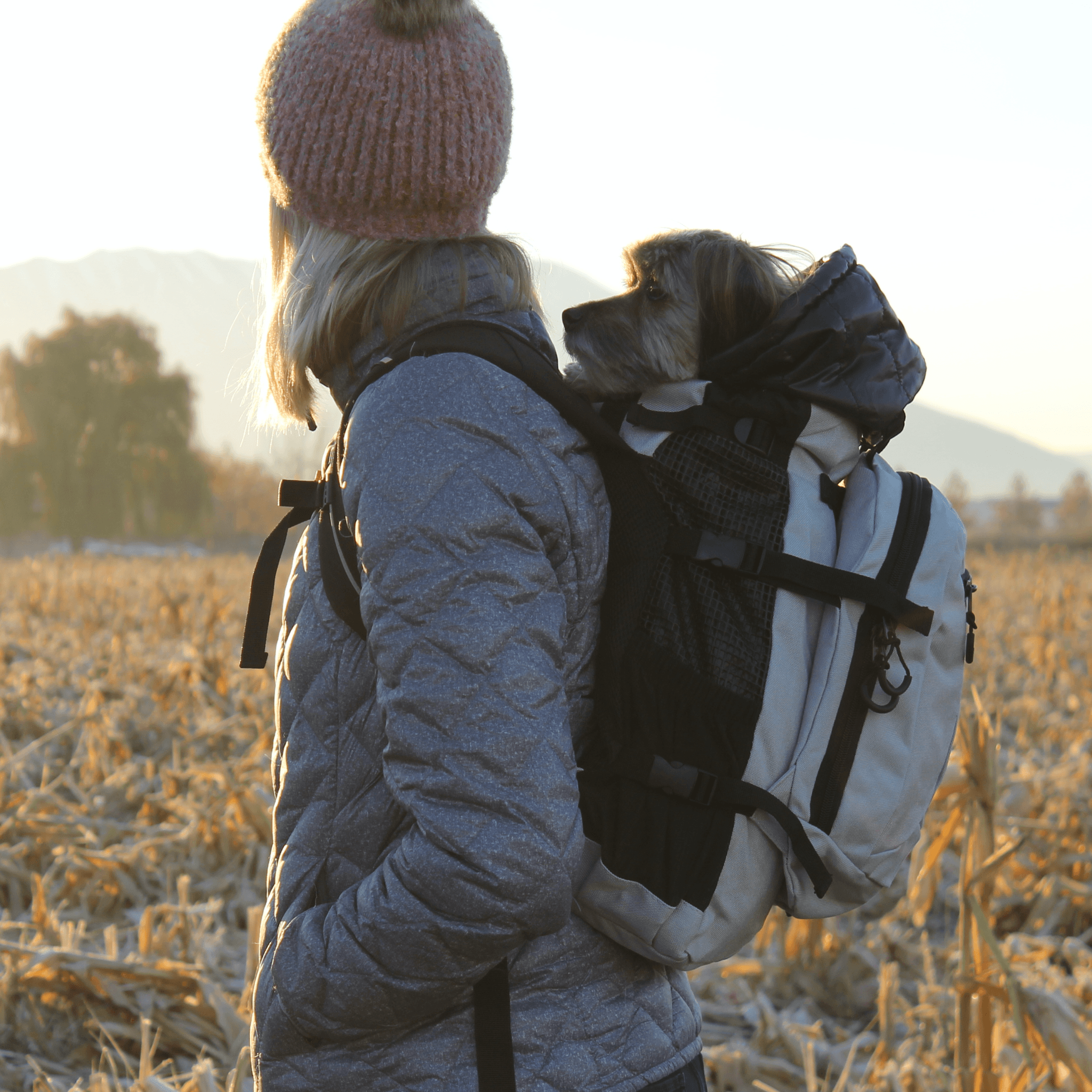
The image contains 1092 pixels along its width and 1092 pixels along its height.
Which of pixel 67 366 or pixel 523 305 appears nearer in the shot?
pixel 523 305

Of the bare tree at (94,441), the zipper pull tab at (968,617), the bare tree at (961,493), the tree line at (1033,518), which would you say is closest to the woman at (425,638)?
the zipper pull tab at (968,617)

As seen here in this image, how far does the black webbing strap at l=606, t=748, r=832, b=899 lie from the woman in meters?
0.09

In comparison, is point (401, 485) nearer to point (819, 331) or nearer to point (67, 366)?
point (819, 331)

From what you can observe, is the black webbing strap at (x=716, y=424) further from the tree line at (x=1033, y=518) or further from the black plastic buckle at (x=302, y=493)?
the tree line at (x=1033, y=518)

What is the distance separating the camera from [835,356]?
1.18 meters

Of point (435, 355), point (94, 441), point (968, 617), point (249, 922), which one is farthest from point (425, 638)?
point (94, 441)

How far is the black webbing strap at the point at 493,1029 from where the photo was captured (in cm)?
110

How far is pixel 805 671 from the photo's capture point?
1125mm

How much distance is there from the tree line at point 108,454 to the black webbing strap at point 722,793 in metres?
41.7

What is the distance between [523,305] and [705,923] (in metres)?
0.75

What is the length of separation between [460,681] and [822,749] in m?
0.43

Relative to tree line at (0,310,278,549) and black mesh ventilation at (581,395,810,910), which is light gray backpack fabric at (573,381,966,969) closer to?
black mesh ventilation at (581,395,810,910)

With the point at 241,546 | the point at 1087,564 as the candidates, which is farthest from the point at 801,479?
the point at 241,546

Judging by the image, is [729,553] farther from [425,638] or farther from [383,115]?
[383,115]
